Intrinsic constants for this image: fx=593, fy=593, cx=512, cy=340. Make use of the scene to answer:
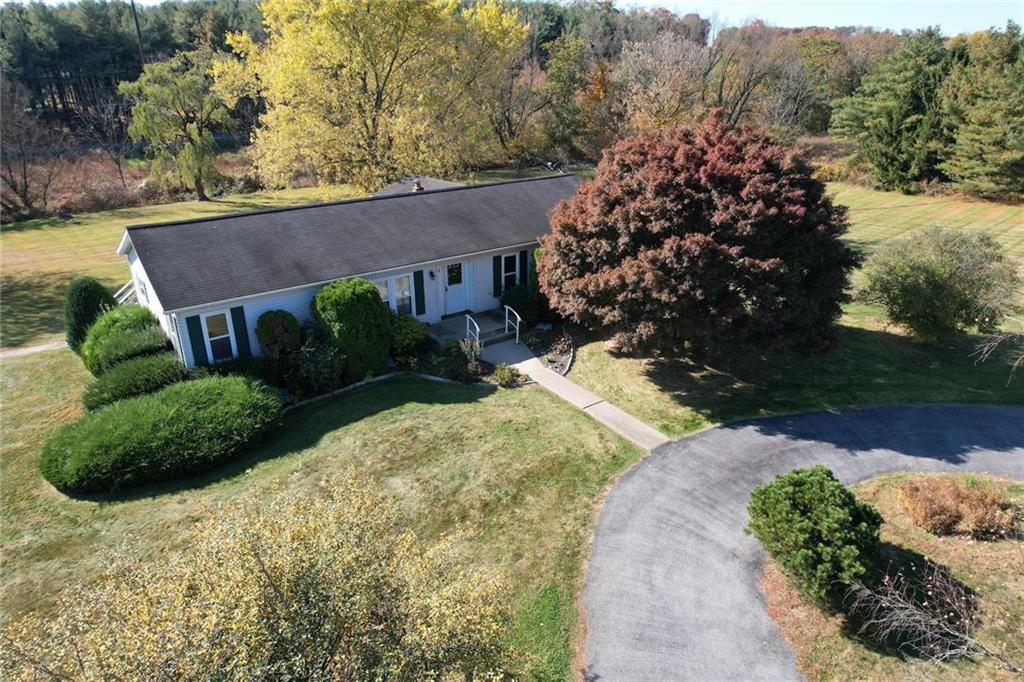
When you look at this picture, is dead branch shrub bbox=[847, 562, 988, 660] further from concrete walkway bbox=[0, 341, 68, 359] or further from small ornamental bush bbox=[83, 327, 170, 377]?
concrete walkway bbox=[0, 341, 68, 359]

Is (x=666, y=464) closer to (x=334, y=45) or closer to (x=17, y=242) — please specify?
(x=334, y=45)

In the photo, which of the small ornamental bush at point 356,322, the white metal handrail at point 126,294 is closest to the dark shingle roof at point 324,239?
the small ornamental bush at point 356,322

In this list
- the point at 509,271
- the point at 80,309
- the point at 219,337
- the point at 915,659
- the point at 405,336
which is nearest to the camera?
the point at 915,659

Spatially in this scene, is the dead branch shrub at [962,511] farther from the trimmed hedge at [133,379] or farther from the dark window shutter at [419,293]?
the trimmed hedge at [133,379]

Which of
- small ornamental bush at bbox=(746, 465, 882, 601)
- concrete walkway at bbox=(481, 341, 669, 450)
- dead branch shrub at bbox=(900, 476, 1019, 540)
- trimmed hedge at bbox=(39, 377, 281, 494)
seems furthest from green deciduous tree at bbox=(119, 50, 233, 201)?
dead branch shrub at bbox=(900, 476, 1019, 540)

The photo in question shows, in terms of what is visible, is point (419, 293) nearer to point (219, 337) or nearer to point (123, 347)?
point (219, 337)

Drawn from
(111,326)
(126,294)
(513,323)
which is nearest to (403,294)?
(513,323)
